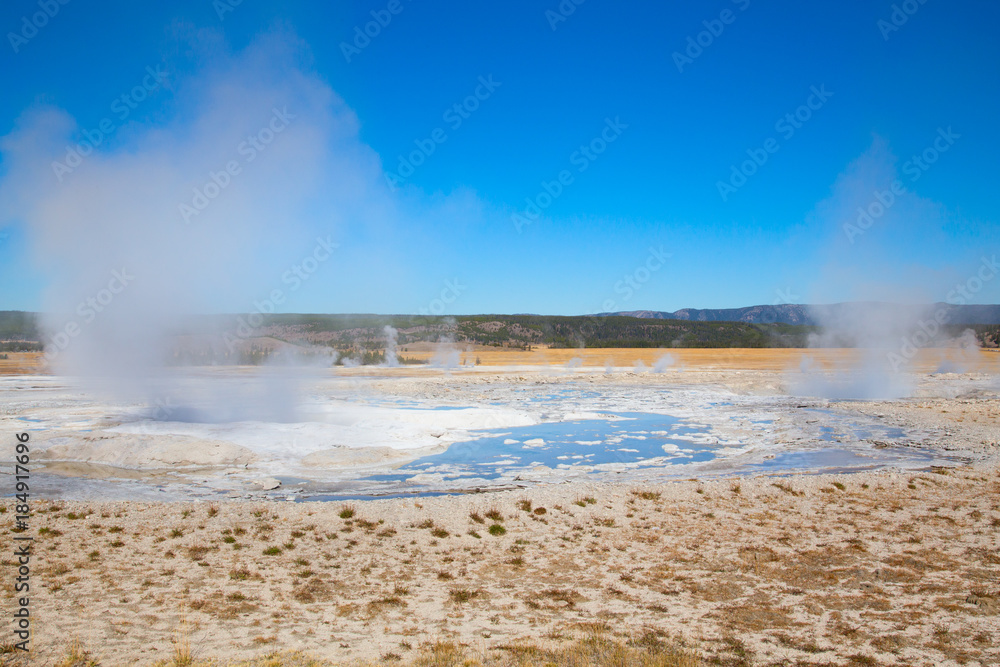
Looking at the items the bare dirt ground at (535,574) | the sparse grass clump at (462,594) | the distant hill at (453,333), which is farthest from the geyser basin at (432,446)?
the distant hill at (453,333)

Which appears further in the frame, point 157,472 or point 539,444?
point 539,444

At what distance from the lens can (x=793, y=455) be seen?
14.6 metres

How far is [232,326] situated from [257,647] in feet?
187

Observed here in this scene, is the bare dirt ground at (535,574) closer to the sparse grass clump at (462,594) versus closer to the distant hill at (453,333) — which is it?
the sparse grass clump at (462,594)

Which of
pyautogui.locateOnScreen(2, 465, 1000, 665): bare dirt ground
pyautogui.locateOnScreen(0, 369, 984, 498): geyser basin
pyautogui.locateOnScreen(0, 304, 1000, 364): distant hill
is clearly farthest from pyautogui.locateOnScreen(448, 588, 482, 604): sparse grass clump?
pyautogui.locateOnScreen(0, 304, 1000, 364): distant hill

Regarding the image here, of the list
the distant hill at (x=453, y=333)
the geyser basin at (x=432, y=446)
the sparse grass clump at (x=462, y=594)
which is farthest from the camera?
the distant hill at (x=453, y=333)

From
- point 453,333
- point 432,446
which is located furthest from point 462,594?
point 453,333

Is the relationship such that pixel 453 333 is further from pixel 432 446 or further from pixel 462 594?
pixel 462 594

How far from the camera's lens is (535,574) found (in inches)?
279

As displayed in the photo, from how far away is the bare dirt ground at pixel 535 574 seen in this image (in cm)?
520

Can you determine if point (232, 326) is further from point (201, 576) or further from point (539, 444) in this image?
point (201, 576)

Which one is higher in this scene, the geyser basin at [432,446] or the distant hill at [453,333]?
the distant hill at [453,333]

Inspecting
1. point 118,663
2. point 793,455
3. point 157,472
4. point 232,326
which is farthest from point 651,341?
point 118,663

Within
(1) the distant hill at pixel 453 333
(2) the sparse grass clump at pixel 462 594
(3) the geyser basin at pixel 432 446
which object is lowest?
(3) the geyser basin at pixel 432 446
